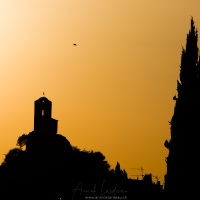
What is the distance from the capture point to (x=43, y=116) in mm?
110250

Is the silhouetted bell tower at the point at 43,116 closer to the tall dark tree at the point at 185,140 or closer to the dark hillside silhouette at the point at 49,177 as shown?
the dark hillside silhouette at the point at 49,177

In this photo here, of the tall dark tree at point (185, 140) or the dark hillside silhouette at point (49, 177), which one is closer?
the tall dark tree at point (185, 140)

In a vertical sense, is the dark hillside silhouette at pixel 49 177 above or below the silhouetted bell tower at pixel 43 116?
below

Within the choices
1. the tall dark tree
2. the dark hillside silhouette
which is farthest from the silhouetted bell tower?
the tall dark tree

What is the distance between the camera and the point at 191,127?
256 ft

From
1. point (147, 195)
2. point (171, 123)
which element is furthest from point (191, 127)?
point (147, 195)

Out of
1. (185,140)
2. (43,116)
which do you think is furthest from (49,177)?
(185,140)

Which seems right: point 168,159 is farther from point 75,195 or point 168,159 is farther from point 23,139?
point 23,139

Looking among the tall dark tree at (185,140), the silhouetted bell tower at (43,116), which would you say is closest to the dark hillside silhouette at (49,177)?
the silhouetted bell tower at (43,116)

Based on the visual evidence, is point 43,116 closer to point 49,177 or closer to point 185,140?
point 49,177

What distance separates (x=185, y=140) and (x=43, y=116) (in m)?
34.7

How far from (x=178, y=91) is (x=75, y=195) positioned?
Answer: 1339 inches

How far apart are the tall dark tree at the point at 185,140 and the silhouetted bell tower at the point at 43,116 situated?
31.2m

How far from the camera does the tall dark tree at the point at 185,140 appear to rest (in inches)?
3029
